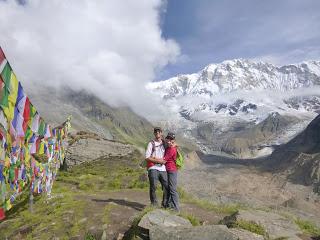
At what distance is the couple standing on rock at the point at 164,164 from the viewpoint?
645 inches

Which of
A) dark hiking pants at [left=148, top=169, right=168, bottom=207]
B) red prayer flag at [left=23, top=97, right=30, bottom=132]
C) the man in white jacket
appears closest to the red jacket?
the man in white jacket

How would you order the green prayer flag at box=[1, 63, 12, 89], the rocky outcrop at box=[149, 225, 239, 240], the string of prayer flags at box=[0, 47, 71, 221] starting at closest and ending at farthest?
1. the green prayer flag at box=[1, 63, 12, 89]
2. the rocky outcrop at box=[149, 225, 239, 240]
3. the string of prayer flags at box=[0, 47, 71, 221]

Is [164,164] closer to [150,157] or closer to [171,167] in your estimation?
[171,167]

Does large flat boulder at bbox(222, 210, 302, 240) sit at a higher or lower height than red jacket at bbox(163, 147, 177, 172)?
lower

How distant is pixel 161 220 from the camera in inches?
500

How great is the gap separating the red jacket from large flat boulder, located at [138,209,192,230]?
3.09 metres

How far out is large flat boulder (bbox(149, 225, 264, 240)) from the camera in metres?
11.1

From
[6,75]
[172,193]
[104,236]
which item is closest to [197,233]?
[104,236]

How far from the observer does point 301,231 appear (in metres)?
14.4

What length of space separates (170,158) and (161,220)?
406 cm

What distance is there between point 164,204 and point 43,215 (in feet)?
16.5

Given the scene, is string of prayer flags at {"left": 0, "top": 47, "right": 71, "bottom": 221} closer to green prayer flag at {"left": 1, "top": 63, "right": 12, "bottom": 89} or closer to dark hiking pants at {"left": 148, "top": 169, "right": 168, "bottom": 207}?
green prayer flag at {"left": 1, "top": 63, "right": 12, "bottom": 89}

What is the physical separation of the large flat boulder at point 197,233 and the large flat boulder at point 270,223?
160 cm

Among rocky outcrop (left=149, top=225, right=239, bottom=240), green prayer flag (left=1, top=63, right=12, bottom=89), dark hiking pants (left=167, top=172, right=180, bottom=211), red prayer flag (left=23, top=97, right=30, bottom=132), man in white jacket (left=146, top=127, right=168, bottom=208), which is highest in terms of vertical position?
green prayer flag (left=1, top=63, right=12, bottom=89)
